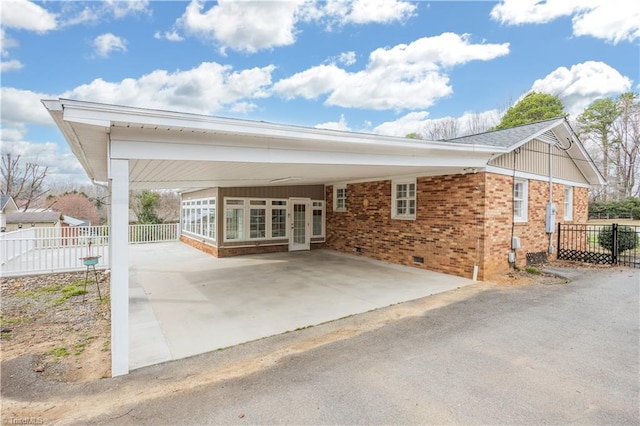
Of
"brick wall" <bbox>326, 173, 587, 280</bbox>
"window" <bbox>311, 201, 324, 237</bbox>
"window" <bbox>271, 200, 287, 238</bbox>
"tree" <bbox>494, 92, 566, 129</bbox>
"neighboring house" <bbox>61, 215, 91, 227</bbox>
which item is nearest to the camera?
"brick wall" <bbox>326, 173, 587, 280</bbox>

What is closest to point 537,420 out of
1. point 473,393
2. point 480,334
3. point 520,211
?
point 473,393

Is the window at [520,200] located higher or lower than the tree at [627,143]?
lower

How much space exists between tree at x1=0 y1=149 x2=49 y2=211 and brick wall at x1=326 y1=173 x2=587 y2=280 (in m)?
32.8

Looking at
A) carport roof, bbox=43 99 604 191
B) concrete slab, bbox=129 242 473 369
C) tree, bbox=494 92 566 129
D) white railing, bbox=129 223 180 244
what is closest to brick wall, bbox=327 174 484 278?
concrete slab, bbox=129 242 473 369

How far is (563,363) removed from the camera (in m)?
3.67

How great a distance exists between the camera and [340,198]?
12.9 meters

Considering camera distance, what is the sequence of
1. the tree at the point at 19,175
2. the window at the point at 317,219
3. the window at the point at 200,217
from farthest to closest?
the tree at the point at 19,175 → the window at the point at 317,219 → the window at the point at 200,217

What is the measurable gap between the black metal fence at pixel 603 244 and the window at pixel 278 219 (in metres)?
10.0

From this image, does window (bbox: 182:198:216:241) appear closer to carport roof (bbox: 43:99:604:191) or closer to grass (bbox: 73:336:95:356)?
carport roof (bbox: 43:99:604:191)

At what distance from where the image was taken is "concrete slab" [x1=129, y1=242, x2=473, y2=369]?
4.52 m

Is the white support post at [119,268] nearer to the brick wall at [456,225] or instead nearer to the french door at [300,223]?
the brick wall at [456,225]

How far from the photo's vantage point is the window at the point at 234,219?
1184 centimetres

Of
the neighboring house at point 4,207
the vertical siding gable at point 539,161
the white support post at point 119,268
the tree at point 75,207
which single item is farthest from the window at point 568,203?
the tree at point 75,207

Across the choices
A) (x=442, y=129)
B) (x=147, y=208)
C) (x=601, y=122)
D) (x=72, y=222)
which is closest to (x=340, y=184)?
(x=147, y=208)
